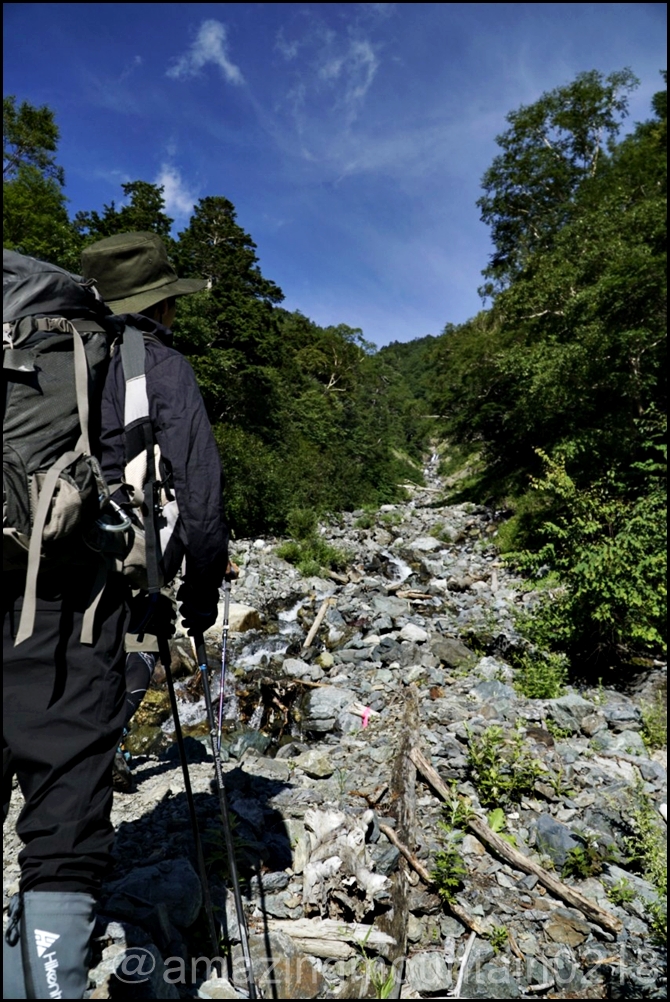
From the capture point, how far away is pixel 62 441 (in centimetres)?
158

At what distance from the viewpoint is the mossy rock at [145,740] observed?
18.6ft

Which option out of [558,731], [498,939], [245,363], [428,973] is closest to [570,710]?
[558,731]

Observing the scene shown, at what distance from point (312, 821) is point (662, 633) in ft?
14.9

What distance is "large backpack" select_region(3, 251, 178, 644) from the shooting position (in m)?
1.48

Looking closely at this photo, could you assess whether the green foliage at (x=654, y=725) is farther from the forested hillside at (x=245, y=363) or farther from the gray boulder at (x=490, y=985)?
the forested hillside at (x=245, y=363)

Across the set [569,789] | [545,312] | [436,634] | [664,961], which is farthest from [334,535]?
[664,961]

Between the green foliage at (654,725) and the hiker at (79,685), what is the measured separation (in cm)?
473

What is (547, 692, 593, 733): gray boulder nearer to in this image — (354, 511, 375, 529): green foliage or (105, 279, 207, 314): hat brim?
(105, 279, 207, 314): hat brim

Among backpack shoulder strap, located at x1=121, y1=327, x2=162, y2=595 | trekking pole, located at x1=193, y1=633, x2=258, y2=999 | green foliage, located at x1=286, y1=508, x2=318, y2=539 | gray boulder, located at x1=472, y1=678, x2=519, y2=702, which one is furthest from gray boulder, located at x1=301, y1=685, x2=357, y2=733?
green foliage, located at x1=286, y1=508, x2=318, y2=539

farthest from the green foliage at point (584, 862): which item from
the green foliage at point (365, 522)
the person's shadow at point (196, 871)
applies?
the green foliage at point (365, 522)

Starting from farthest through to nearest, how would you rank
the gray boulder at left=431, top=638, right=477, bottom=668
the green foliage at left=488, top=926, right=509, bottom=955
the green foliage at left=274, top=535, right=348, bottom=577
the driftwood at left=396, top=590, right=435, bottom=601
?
1. the green foliage at left=274, top=535, right=348, bottom=577
2. the driftwood at left=396, top=590, right=435, bottom=601
3. the gray boulder at left=431, top=638, right=477, bottom=668
4. the green foliage at left=488, top=926, right=509, bottom=955

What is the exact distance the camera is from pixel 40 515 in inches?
56.6

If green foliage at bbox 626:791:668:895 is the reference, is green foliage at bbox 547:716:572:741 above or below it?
above

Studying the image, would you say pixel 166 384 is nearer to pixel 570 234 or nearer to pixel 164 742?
pixel 164 742
